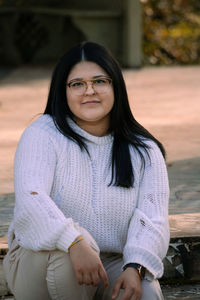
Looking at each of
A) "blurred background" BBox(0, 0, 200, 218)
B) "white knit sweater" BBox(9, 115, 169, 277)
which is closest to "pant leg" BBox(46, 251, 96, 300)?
"white knit sweater" BBox(9, 115, 169, 277)

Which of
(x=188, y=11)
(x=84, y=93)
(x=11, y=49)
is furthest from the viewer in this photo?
(x=188, y=11)

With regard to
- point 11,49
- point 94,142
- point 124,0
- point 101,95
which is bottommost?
point 11,49

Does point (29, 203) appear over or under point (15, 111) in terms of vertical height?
over

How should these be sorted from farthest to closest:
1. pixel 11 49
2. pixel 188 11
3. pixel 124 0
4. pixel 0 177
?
pixel 188 11 < pixel 11 49 < pixel 124 0 < pixel 0 177

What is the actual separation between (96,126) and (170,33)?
10.7m

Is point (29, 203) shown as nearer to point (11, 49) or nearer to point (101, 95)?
point (101, 95)

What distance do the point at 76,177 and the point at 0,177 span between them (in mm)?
1940

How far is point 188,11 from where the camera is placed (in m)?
13.3

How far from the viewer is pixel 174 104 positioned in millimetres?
7746

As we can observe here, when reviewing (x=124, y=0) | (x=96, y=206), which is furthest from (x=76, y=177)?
(x=124, y=0)

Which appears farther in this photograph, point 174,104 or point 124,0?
point 124,0

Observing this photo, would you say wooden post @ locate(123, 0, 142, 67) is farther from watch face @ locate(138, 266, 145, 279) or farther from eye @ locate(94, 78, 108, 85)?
watch face @ locate(138, 266, 145, 279)

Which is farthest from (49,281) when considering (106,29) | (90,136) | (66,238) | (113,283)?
(106,29)

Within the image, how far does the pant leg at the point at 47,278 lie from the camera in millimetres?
2547
